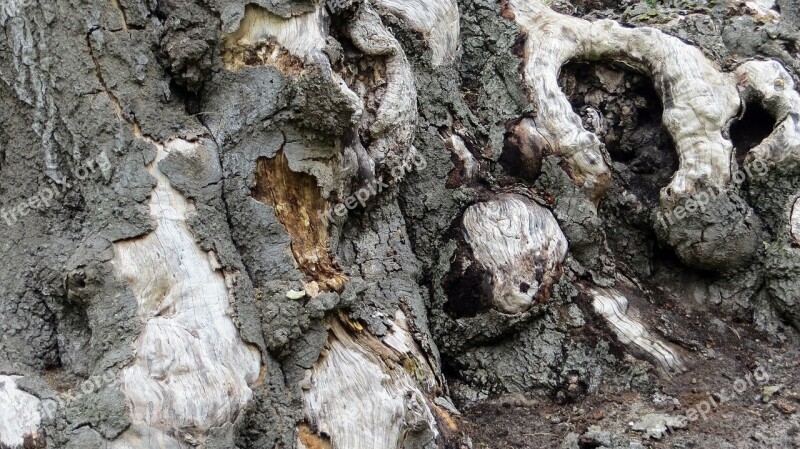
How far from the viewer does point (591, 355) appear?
361cm

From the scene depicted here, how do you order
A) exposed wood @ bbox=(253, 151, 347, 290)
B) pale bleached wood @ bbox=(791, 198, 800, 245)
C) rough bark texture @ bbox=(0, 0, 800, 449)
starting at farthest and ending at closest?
pale bleached wood @ bbox=(791, 198, 800, 245), exposed wood @ bbox=(253, 151, 347, 290), rough bark texture @ bbox=(0, 0, 800, 449)

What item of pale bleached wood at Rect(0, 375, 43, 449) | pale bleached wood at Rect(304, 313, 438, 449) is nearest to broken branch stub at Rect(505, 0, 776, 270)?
pale bleached wood at Rect(304, 313, 438, 449)

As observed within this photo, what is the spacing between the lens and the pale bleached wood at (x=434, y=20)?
13.2ft

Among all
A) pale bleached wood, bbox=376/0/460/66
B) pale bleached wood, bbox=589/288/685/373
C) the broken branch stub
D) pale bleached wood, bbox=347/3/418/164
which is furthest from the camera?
pale bleached wood, bbox=376/0/460/66

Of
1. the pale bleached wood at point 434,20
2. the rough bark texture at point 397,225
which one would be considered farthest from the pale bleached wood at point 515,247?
the pale bleached wood at point 434,20

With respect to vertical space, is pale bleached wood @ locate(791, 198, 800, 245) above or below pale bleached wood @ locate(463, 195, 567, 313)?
above

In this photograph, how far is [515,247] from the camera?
3584mm

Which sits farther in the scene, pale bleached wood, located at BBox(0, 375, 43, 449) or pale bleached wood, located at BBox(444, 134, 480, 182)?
pale bleached wood, located at BBox(444, 134, 480, 182)

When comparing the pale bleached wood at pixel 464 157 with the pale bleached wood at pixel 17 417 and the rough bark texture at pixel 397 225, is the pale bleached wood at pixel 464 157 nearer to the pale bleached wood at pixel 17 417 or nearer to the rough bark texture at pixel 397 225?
the rough bark texture at pixel 397 225

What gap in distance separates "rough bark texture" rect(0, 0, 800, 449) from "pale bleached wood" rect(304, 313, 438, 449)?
0.03 feet

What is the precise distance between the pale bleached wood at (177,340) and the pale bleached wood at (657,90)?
2102 mm

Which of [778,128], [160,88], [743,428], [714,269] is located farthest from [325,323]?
[778,128]

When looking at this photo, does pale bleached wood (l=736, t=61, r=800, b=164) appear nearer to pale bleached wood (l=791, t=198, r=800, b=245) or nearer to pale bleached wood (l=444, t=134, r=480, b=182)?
pale bleached wood (l=791, t=198, r=800, b=245)

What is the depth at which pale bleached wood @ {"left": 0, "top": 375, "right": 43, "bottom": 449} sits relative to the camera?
97.1 inches
